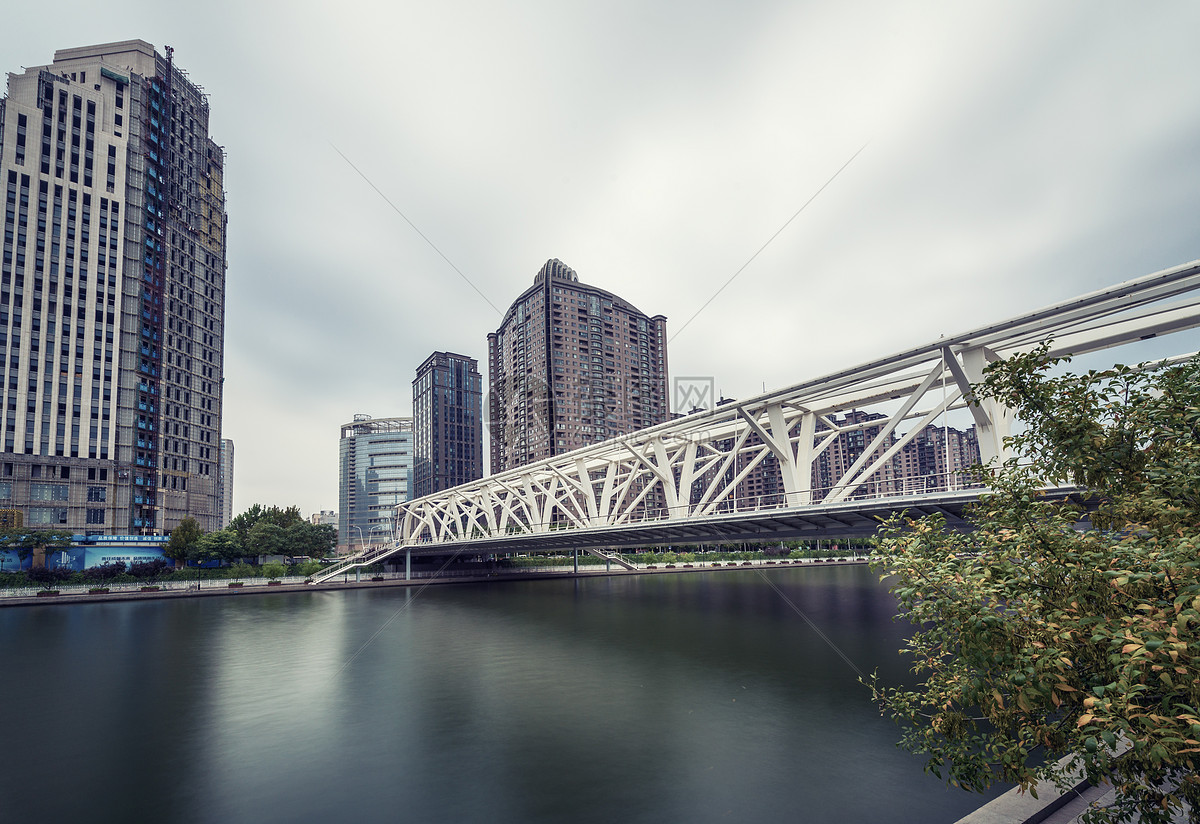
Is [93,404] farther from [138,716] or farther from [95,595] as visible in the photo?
[138,716]

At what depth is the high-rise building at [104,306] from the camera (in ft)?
276

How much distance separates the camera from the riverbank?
60.5 metres

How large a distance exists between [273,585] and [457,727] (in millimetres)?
66758

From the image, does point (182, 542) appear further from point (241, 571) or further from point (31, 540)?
point (31, 540)

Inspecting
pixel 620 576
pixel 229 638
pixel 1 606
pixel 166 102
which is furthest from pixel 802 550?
pixel 166 102

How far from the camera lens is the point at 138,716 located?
70.2 ft

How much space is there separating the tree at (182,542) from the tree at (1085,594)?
95316mm

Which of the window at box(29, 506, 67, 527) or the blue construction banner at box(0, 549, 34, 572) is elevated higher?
the window at box(29, 506, 67, 527)

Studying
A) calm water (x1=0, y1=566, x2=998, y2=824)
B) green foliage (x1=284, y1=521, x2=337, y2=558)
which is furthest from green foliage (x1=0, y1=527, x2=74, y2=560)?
calm water (x1=0, y1=566, x2=998, y2=824)

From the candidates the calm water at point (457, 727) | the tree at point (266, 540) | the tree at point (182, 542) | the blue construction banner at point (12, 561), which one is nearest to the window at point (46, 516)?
the blue construction banner at point (12, 561)

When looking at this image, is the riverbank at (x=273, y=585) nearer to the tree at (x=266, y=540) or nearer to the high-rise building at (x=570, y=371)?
the tree at (x=266, y=540)

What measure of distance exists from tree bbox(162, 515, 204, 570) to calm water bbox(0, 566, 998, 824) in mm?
43045

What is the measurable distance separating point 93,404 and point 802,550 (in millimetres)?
137609

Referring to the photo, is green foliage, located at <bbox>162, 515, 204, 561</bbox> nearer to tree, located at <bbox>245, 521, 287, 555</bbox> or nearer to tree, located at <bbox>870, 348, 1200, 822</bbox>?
tree, located at <bbox>245, 521, 287, 555</bbox>
